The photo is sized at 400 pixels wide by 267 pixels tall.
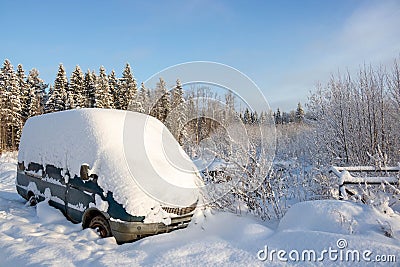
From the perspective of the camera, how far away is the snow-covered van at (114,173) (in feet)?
13.5

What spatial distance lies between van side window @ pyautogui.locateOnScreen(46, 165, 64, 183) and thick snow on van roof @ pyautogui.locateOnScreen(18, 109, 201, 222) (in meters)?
0.11

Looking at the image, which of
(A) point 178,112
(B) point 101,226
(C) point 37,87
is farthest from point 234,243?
(C) point 37,87

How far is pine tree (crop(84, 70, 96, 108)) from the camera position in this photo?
1458 inches

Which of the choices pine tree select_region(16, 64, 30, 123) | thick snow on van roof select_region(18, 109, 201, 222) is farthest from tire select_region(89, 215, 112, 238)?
pine tree select_region(16, 64, 30, 123)

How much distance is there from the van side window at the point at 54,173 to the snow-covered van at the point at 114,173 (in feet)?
0.07

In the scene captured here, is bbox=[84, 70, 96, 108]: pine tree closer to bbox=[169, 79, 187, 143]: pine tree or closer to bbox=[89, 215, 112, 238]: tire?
bbox=[169, 79, 187, 143]: pine tree

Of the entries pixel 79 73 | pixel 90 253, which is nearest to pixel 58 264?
pixel 90 253

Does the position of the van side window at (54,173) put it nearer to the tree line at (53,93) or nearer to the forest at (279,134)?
the forest at (279,134)

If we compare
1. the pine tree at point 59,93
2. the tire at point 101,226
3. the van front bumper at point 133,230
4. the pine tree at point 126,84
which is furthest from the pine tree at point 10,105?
the van front bumper at point 133,230

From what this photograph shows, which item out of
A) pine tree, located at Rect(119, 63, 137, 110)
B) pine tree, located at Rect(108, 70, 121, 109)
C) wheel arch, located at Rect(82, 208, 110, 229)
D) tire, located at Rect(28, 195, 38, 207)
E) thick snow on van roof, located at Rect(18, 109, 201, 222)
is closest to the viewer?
thick snow on van roof, located at Rect(18, 109, 201, 222)

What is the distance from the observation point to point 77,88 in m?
35.7

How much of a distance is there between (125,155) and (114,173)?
16.2 inches

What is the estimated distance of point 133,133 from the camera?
5285mm

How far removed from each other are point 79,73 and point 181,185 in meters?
36.6
